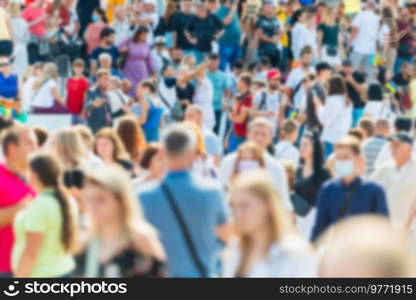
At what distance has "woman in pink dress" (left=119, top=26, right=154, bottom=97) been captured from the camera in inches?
703

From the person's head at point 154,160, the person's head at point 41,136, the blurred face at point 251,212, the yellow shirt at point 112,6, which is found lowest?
the blurred face at point 251,212

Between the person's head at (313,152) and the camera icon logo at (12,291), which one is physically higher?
the person's head at (313,152)

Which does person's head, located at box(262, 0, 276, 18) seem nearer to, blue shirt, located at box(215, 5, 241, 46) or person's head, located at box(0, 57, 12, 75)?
blue shirt, located at box(215, 5, 241, 46)

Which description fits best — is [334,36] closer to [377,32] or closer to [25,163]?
[377,32]

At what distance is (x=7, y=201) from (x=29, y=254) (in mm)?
709

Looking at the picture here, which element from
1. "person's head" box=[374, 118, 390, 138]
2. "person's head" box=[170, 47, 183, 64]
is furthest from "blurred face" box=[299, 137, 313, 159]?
"person's head" box=[170, 47, 183, 64]

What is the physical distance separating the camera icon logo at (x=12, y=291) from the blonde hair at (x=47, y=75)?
10322mm

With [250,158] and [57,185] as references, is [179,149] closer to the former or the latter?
[57,185]

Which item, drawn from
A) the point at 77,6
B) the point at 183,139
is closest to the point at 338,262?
the point at 183,139

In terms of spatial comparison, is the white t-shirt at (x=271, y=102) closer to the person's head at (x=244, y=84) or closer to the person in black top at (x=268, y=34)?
the person's head at (x=244, y=84)

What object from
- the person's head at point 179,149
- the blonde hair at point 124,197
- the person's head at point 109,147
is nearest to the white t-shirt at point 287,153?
the person's head at point 109,147

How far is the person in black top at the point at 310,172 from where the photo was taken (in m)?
9.19

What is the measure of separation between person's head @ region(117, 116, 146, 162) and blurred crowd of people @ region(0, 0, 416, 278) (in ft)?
0.05

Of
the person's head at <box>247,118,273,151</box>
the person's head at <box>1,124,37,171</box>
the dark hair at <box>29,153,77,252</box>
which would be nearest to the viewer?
the dark hair at <box>29,153,77,252</box>
